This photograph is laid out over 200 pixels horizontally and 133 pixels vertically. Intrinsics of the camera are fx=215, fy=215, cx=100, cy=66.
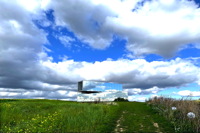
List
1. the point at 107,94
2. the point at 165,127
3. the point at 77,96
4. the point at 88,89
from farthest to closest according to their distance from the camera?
the point at 88,89 → the point at 107,94 → the point at 77,96 → the point at 165,127

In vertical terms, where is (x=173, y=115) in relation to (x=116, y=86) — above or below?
below

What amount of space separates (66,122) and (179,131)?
27.3 feet

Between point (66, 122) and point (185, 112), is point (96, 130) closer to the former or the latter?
point (66, 122)

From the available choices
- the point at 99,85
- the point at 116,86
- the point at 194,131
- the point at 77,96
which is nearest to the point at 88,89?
the point at 99,85

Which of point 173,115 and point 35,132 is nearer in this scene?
point 35,132

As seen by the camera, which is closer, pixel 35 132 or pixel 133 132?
pixel 35 132

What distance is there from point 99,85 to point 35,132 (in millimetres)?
82468

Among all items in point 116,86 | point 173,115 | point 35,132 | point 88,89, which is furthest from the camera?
point 116,86

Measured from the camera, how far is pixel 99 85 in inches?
3762

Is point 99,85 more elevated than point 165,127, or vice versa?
point 99,85

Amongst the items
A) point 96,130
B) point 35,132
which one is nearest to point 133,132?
point 96,130

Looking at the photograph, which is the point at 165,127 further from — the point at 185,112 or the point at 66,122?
the point at 66,122

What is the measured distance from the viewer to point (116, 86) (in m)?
101

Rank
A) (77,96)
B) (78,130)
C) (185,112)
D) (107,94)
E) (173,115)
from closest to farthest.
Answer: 1. (78,130)
2. (185,112)
3. (173,115)
4. (77,96)
5. (107,94)
